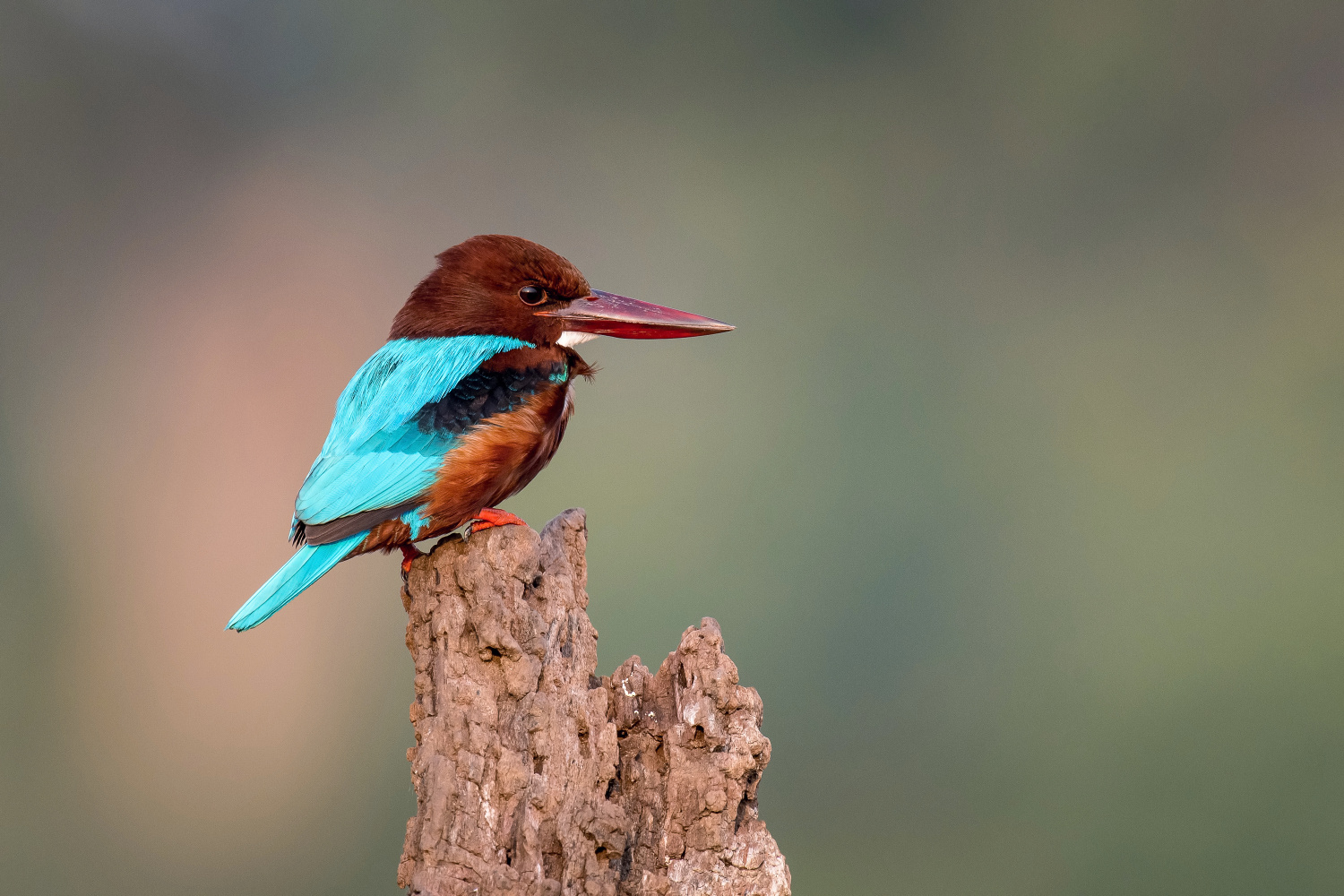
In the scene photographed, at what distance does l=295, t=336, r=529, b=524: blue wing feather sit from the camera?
2291mm

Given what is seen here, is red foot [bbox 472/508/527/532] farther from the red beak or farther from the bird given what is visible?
the red beak

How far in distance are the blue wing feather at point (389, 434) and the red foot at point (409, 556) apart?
0.19 metres

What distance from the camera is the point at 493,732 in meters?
2.15

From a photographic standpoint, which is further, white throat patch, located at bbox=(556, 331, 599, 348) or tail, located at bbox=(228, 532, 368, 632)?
white throat patch, located at bbox=(556, 331, 599, 348)

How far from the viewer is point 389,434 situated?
238 cm

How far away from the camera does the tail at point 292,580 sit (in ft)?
7.06

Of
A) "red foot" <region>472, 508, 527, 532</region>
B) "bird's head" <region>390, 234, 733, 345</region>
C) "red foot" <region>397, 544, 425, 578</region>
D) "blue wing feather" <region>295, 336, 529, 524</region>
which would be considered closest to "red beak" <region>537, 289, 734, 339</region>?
"bird's head" <region>390, 234, 733, 345</region>

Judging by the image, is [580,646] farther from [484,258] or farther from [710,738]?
[484,258]

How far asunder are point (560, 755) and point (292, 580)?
0.64 m

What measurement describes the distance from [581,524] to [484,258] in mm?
648

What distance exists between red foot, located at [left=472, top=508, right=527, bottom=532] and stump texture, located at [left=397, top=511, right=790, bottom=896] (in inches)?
3.3

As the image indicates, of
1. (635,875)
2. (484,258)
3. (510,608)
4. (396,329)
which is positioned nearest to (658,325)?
(484,258)

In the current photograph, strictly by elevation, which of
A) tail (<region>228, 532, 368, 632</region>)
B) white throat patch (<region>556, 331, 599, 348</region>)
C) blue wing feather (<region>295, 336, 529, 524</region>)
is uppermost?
white throat patch (<region>556, 331, 599, 348</region>)

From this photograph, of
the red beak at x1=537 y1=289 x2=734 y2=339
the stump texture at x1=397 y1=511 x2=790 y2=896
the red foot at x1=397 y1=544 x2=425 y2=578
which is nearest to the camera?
the stump texture at x1=397 y1=511 x2=790 y2=896
